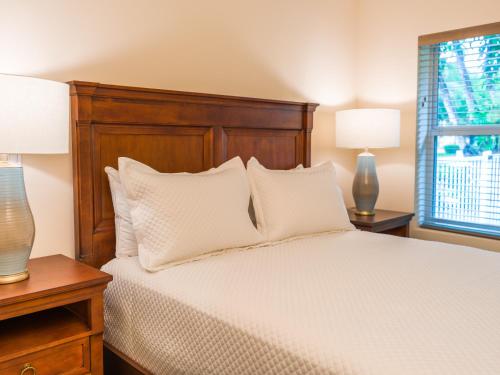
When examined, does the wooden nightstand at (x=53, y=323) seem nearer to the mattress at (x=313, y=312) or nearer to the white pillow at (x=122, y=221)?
the mattress at (x=313, y=312)

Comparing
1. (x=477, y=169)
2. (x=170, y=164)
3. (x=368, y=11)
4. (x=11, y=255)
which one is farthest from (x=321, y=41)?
(x=11, y=255)

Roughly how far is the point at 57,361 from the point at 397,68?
2858 mm

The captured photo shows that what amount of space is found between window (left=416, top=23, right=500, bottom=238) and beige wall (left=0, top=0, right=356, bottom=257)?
22.0 inches

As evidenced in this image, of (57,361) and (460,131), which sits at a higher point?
(460,131)

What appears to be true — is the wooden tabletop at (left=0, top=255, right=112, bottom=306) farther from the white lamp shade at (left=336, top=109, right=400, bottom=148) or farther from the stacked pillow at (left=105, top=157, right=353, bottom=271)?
the white lamp shade at (left=336, top=109, right=400, bottom=148)

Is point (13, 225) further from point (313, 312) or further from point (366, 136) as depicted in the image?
point (366, 136)

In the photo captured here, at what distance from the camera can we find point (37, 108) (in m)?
1.62

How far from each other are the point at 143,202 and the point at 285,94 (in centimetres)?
147

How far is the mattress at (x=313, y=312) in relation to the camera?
1.22 m

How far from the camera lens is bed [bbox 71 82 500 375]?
1262 mm

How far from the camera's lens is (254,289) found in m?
1.64

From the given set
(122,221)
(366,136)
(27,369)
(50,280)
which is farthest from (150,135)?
(366,136)

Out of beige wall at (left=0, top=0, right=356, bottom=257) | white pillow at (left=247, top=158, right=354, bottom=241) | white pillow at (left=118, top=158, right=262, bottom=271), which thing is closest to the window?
beige wall at (left=0, top=0, right=356, bottom=257)

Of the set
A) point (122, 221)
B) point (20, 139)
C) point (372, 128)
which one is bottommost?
point (122, 221)
